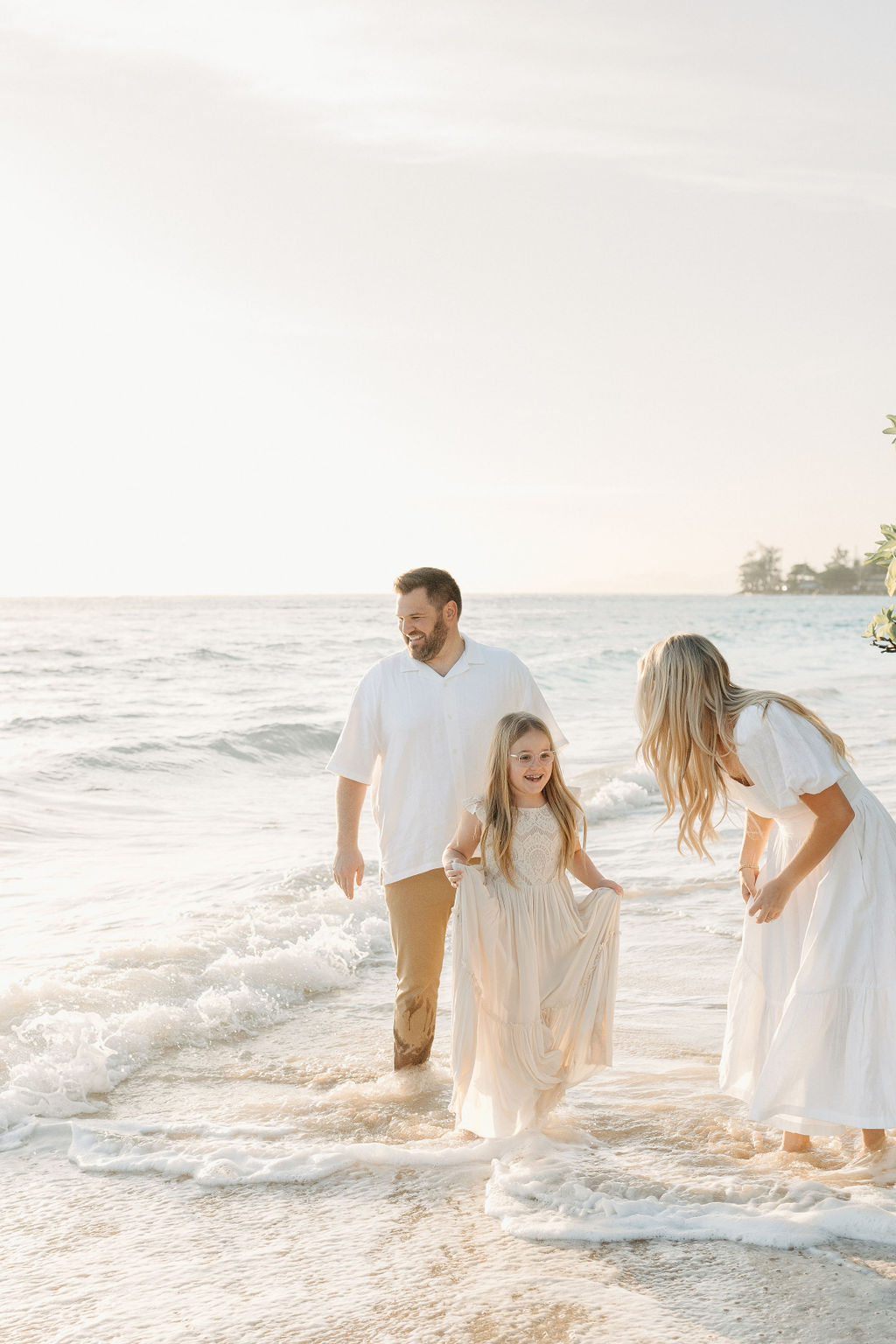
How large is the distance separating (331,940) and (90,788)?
810 cm

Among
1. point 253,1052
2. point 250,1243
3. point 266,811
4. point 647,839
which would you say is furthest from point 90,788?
point 250,1243

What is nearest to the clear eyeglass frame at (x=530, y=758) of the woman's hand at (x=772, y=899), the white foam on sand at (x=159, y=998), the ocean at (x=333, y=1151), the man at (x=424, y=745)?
the man at (x=424, y=745)

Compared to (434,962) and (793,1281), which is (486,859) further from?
(793,1281)

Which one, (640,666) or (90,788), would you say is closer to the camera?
(640,666)

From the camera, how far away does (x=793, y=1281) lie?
3107mm

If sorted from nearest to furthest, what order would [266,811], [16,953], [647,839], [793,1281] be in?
[793,1281] < [16,953] < [647,839] < [266,811]

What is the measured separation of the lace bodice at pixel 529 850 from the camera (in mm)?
4246

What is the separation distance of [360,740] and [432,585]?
2.35 ft

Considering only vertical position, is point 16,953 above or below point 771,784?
below

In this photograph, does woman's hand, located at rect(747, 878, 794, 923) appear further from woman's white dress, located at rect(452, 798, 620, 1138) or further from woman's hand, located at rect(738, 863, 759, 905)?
woman's white dress, located at rect(452, 798, 620, 1138)

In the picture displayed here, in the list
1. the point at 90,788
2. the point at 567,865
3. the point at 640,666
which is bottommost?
the point at 90,788

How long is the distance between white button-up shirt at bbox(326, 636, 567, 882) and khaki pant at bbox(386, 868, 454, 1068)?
77mm

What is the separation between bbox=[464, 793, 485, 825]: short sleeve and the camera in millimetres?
4258

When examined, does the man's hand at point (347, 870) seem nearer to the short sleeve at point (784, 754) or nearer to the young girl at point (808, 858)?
the young girl at point (808, 858)
